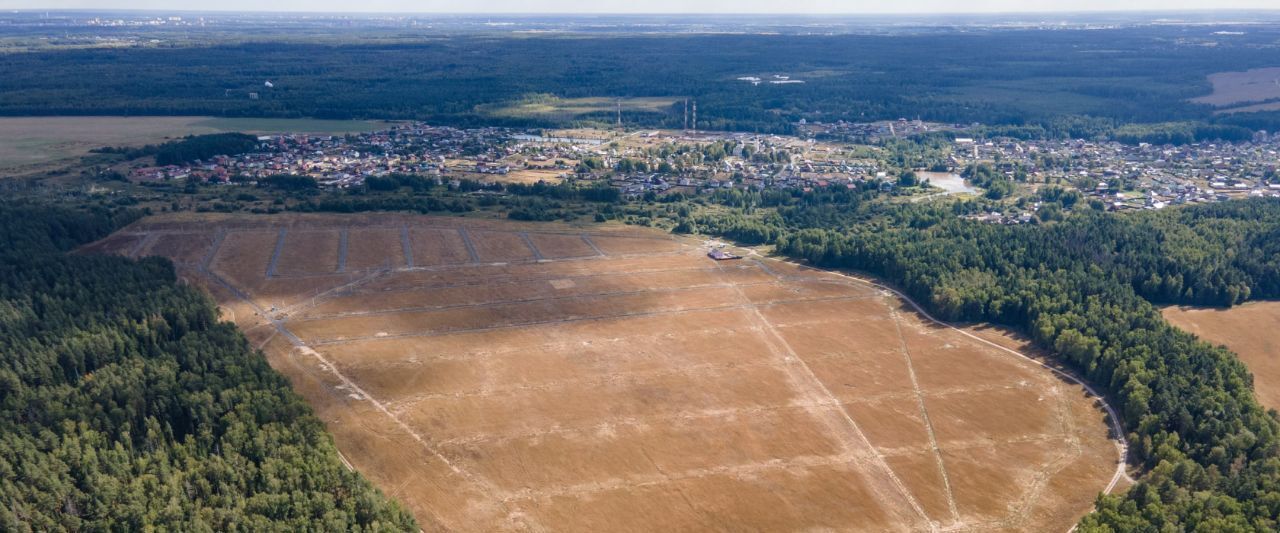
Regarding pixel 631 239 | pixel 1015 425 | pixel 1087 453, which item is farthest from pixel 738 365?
pixel 631 239

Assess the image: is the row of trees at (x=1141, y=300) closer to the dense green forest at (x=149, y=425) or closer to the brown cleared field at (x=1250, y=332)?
the brown cleared field at (x=1250, y=332)

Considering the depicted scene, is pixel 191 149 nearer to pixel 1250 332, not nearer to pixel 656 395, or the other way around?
pixel 656 395

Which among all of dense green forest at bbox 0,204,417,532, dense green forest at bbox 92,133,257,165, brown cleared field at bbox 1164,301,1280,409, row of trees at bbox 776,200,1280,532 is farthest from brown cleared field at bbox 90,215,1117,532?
dense green forest at bbox 92,133,257,165

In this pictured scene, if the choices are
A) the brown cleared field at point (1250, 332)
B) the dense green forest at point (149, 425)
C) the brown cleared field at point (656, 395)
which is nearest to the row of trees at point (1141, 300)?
the brown cleared field at point (1250, 332)

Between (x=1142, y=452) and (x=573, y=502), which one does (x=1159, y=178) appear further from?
(x=573, y=502)

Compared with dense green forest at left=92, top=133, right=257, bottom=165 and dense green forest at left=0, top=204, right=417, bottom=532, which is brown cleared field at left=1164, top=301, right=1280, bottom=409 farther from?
dense green forest at left=92, top=133, right=257, bottom=165

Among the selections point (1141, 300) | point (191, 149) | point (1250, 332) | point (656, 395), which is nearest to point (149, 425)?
point (656, 395)
